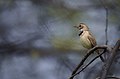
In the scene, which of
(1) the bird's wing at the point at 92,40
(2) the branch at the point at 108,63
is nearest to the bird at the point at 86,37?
(1) the bird's wing at the point at 92,40

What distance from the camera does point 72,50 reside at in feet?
15.4

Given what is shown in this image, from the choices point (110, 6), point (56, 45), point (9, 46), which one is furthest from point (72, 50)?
point (9, 46)

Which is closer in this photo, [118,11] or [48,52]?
[118,11]

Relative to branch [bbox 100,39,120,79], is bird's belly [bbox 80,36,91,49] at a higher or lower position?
higher

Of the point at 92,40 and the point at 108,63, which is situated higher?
the point at 92,40

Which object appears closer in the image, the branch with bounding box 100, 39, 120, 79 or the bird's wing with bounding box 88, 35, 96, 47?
the branch with bounding box 100, 39, 120, 79

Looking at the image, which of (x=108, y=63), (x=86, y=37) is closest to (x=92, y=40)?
(x=86, y=37)

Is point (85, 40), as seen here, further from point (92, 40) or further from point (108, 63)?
point (108, 63)

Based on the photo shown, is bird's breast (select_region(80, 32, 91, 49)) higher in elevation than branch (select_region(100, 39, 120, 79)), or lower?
higher

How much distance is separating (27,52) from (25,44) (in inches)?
6.4

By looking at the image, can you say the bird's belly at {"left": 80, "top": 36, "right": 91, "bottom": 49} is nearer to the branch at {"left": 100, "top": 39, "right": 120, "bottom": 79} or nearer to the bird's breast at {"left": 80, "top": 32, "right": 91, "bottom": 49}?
the bird's breast at {"left": 80, "top": 32, "right": 91, "bottom": 49}

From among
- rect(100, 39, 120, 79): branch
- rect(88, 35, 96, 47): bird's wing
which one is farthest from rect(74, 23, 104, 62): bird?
rect(100, 39, 120, 79): branch

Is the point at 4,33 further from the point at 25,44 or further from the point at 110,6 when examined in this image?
the point at 110,6

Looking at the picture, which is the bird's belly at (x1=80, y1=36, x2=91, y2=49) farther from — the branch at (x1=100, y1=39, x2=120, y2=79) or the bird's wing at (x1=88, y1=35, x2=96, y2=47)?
the branch at (x1=100, y1=39, x2=120, y2=79)
